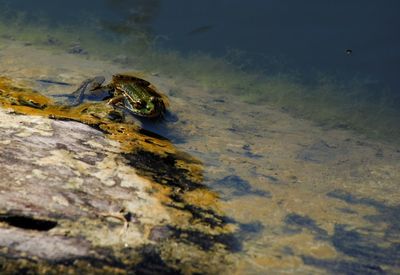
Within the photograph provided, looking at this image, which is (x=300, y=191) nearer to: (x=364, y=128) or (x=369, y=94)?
(x=364, y=128)

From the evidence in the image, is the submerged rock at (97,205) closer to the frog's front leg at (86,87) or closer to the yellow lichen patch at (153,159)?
the yellow lichen patch at (153,159)

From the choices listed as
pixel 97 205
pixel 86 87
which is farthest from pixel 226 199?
pixel 86 87

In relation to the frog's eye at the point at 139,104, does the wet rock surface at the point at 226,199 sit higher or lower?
lower

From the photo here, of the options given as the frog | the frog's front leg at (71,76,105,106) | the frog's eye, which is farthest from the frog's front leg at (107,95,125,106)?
the frog's front leg at (71,76,105,106)

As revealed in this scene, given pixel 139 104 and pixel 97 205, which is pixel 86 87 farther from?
pixel 97 205

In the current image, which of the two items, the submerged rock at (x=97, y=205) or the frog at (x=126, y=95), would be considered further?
the frog at (x=126, y=95)

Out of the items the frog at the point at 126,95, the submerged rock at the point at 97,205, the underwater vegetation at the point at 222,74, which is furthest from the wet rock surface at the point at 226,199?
the underwater vegetation at the point at 222,74

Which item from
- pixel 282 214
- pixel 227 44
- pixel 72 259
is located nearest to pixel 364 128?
pixel 227 44
